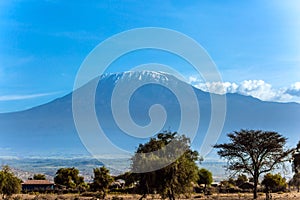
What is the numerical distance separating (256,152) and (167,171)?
2076 centimetres

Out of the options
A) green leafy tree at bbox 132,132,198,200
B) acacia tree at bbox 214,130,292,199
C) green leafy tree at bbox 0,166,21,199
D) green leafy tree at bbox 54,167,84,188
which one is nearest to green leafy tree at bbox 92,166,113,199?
green leafy tree at bbox 0,166,21,199

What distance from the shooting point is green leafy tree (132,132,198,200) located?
36.5 meters

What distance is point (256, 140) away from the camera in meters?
54.5

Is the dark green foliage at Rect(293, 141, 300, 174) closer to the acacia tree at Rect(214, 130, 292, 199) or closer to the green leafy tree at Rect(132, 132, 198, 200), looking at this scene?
the acacia tree at Rect(214, 130, 292, 199)

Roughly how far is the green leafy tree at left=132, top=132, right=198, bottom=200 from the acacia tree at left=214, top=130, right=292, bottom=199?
16288 millimetres

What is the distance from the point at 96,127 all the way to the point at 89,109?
8482 millimetres

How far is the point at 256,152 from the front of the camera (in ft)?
178

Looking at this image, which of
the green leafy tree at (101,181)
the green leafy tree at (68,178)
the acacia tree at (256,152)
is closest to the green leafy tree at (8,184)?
the green leafy tree at (101,181)

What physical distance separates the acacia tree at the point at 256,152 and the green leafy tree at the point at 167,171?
53.4 feet

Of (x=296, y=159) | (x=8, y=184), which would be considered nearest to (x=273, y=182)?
(x=296, y=159)

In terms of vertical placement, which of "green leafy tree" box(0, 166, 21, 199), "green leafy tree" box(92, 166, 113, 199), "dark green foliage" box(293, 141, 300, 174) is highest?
"dark green foliage" box(293, 141, 300, 174)

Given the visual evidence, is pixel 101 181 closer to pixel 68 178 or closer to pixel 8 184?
pixel 8 184

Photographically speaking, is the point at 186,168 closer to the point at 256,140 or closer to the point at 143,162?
the point at 143,162

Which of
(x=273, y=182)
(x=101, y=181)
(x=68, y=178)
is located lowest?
(x=101, y=181)
